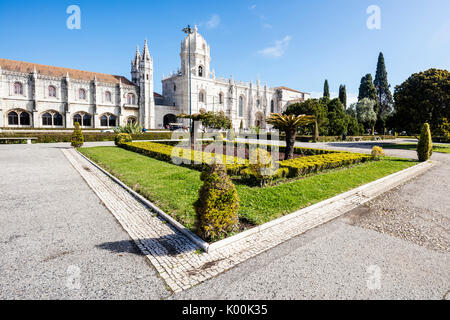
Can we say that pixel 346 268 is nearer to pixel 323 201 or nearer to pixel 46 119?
pixel 323 201

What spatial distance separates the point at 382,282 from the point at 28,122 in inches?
1947

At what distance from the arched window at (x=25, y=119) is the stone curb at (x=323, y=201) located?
36.4m

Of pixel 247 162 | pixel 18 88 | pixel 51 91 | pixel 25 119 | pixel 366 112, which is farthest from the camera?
pixel 366 112

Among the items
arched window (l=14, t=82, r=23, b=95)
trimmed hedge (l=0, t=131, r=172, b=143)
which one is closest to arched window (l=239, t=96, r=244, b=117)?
trimmed hedge (l=0, t=131, r=172, b=143)

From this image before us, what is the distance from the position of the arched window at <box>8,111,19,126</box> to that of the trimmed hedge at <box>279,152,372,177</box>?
45.0 m

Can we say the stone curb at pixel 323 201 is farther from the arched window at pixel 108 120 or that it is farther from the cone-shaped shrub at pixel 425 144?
the arched window at pixel 108 120

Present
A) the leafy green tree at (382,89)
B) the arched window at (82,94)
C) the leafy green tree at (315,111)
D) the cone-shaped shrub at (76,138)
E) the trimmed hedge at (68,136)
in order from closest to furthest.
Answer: the cone-shaped shrub at (76,138)
the trimmed hedge at (68,136)
the leafy green tree at (315,111)
the arched window at (82,94)
the leafy green tree at (382,89)

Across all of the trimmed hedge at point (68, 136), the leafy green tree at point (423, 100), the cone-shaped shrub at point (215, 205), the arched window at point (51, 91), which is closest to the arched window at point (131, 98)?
the arched window at point (51, 91)

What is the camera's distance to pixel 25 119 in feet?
122

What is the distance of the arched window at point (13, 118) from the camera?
35.9m

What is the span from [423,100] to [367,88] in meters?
38.5

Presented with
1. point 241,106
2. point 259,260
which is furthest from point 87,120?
point 259,260

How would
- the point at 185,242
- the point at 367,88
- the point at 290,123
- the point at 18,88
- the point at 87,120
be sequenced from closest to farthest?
the point at 185,242
the point at 290,123
the point at 18,88
the point at 87,120
the point at 367,88

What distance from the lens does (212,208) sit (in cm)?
429
